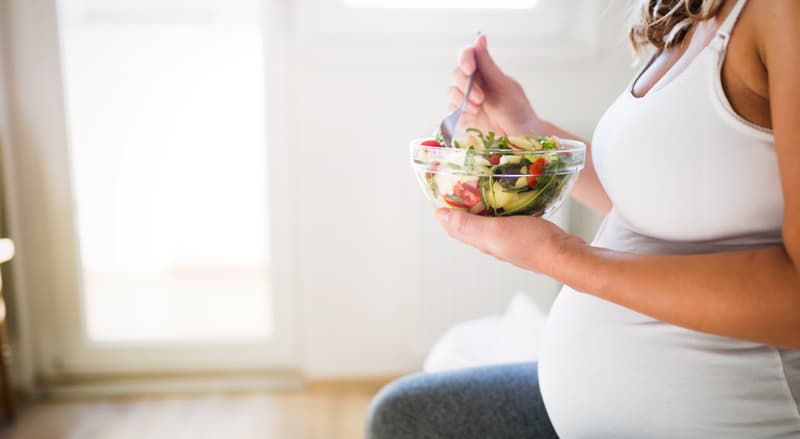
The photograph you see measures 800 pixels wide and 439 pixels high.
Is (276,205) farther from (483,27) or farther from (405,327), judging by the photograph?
(483,27)

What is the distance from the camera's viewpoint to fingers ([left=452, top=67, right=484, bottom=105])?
92 centimetres

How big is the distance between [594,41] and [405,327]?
1.05m

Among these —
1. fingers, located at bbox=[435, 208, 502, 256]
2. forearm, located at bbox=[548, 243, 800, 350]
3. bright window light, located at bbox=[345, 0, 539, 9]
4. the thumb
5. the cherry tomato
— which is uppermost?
bright window light, located at bbox=[345, 0, 539, 9]

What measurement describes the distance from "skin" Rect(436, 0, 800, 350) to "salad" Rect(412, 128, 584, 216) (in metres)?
0.03

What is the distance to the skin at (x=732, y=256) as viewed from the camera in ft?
1.66

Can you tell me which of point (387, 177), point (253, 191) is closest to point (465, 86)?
point (387, 177)

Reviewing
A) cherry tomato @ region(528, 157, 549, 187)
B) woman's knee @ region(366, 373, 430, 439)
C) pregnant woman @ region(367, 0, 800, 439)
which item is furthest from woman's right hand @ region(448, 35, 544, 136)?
woman's knee @ region(366, 373, 430, 439)

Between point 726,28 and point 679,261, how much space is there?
217mm

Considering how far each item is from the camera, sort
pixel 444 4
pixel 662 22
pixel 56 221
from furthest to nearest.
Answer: pixel 56 221, pixel 444 4, pixel 662 22

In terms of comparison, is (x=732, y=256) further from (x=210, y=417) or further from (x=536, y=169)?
(x=210, y=417)

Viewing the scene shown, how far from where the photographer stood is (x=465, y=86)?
915mm

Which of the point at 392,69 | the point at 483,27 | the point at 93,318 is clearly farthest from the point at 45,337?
the point at 483,27

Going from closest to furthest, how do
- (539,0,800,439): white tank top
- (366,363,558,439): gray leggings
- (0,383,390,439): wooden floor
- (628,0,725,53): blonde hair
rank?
(539,0,800,439): white tank top
(628,0,725,53): blonde hair
(366,363,558,439): gray leggings
(0,383,390,439): wooden floor

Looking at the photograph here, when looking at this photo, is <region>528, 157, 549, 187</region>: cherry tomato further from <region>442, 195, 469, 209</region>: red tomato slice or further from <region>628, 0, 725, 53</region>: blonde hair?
<region>628, 0, 725, 53</region>: blonde hair
